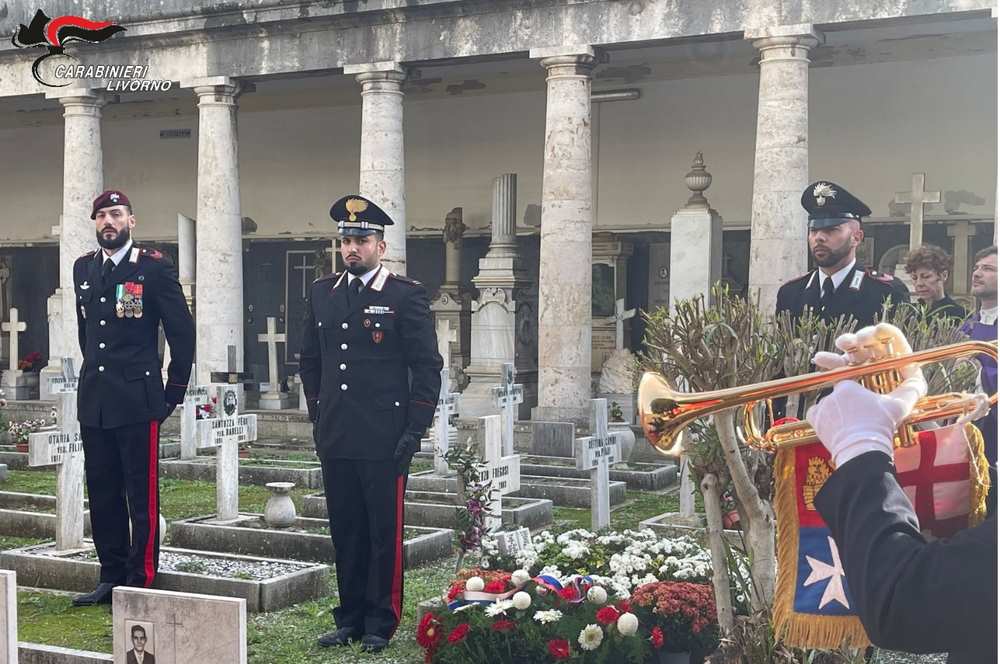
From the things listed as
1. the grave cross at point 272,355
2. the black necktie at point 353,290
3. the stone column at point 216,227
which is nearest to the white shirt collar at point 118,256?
the black necktie at point 353,290

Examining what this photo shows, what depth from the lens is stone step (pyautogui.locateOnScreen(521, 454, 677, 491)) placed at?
12.0 m

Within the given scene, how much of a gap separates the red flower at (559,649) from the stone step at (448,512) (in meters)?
4.15

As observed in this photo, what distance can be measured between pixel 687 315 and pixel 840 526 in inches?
85.8

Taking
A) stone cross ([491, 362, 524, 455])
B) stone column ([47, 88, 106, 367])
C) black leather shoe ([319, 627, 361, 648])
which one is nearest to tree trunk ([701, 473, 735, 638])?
black leather shoe ([319, 627, 361, 648])

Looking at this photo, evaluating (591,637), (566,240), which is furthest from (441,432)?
(591,637)

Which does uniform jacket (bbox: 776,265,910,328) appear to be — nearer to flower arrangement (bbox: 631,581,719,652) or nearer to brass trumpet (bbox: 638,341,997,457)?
flower arrangement (bbox: 631,581,719,652)

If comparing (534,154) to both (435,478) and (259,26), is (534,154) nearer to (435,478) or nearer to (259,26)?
(259,26)

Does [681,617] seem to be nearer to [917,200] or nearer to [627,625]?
[627,625]

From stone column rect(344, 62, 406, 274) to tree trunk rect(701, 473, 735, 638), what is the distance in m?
11.6

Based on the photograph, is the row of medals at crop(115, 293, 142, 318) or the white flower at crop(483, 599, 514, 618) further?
the row of medals at crop(115, 293, 142, 318)

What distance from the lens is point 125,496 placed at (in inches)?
278

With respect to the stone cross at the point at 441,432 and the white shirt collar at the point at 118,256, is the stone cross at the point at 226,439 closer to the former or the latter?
the stone cross at the point at 441,432

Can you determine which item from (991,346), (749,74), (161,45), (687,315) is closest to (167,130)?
(161,45)

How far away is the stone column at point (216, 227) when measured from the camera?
17094 millimetres
